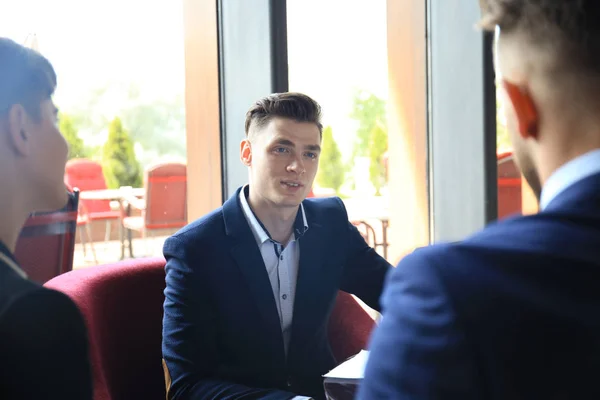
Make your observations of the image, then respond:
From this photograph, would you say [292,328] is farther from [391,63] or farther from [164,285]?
[391,63]

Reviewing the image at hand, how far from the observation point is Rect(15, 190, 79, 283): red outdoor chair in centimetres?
244

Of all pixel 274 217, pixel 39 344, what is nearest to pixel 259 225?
pixel 274 217

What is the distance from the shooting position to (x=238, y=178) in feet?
9.26

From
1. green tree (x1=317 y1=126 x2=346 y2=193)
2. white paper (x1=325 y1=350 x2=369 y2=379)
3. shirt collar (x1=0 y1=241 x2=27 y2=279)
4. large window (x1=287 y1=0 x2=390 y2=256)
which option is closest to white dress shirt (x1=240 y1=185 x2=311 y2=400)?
white paper (x1=325 y1=350 x2=369 y2=379)

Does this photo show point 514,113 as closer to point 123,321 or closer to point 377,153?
point 123,321

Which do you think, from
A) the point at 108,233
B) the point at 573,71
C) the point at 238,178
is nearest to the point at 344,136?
the point at 238,178

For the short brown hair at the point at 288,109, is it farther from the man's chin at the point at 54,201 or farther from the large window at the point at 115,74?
the man's chin at the point at 54,201

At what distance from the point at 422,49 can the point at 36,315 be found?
123 inches

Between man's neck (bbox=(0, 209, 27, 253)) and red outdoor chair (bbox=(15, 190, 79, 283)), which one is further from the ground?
man's neck (bbox=(0, 209, 27, 253))

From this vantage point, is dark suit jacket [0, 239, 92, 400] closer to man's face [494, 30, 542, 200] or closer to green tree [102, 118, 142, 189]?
man's face [494, 30, 542, 200]


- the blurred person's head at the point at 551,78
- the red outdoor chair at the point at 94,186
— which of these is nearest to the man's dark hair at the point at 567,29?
the blurred person's head at the point at 551,78

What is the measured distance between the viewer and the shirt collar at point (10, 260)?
2.56ft

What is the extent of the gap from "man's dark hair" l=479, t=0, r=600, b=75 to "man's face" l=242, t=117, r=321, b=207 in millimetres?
1332

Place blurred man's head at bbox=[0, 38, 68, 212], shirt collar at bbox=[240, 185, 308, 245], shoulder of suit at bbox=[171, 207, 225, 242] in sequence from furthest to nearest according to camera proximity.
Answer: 1. shirt collar at bbox=[240, 185, 308, 245]
2. shoulder of suit at bbox=[171, 207, 225, 242]
3. blurred man's head at bbox=[0, 38, 68, 212]
